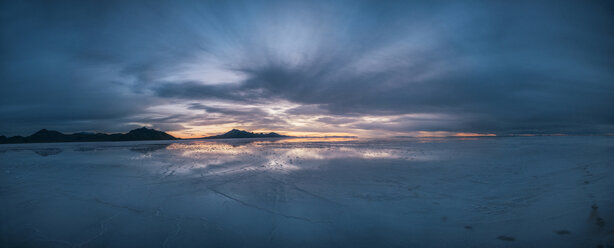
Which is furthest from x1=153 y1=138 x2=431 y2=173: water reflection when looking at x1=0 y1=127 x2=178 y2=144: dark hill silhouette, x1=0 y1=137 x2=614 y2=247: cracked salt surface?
x1=0 y1=127 x2=178 y2=144: dark hill silhouette

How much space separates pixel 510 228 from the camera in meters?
4.11

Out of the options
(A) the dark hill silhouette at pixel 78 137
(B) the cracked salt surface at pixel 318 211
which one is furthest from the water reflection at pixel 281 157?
(A) the dark hill silhouette at pixel 78 137

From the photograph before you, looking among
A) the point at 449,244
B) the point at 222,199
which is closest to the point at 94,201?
the point at 222,199

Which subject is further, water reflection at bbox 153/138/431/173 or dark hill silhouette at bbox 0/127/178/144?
dark hill silhouette at bbox 0/127/178/144

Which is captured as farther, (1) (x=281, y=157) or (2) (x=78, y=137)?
(2) (x=78, y=137)

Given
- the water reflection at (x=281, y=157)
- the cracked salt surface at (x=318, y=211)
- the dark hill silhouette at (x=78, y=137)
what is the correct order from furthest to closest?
the dark hill silhouette at (x=78, y=137), the water reflection at (x=281, y=157), the cracked salt surface at (x=318, y=211)

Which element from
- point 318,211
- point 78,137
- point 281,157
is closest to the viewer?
point 318,211

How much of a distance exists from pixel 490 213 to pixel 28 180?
16.6 m

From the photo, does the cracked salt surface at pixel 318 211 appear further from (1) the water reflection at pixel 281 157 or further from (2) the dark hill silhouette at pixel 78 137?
(2) the dark hill silhouette at pixel 78 137

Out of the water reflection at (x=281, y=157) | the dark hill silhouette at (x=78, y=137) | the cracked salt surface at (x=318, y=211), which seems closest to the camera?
the cracked salt surface at (x=318, y=211)

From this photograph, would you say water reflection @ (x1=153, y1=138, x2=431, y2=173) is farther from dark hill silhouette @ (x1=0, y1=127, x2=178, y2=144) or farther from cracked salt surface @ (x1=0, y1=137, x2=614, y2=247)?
dark hill silhouette @ (x1=0, y1=127, x2=178, y2=144)

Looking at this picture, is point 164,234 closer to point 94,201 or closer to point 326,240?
point 326,240

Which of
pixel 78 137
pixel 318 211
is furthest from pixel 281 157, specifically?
pixel 78 137

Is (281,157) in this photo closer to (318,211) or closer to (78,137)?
(318,211)
